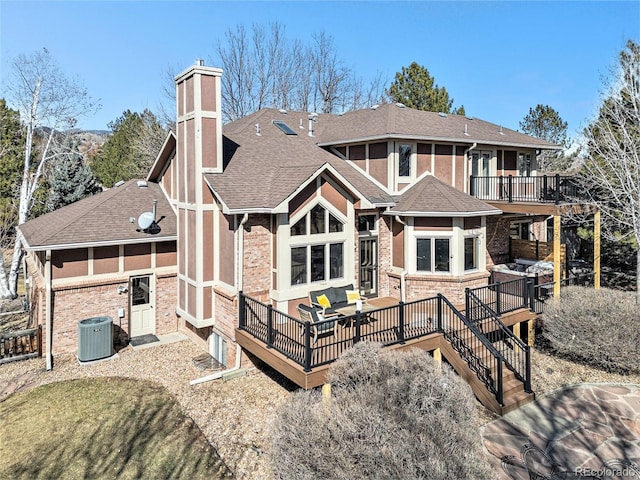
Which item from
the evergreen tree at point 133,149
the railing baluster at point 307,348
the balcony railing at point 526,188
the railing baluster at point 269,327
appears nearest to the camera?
the railing baluster at point 307,348

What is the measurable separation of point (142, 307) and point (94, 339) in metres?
1.91

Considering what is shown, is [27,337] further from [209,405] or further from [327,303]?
[327,303]

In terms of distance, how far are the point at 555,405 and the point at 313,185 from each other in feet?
24.8

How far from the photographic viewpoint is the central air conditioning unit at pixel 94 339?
1134cm

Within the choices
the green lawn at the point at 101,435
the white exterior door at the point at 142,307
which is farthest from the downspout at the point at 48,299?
the white exterior door at the point at 142,307

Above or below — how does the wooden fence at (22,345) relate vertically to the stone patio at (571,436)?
above

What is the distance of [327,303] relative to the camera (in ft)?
34.1

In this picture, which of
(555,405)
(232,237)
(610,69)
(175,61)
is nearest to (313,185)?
(232,237)

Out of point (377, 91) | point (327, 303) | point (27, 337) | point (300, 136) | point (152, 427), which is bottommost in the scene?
point (152, 427)

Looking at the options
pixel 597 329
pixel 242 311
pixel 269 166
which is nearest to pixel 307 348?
pixel 242 311

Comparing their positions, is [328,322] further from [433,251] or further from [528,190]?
[528,190]

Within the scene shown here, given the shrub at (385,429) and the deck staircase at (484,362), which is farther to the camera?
the deck staircase at (484,362)

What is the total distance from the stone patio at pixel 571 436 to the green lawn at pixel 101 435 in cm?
501

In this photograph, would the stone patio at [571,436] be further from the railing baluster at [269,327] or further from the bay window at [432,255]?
the railing baluster at [269,327]
